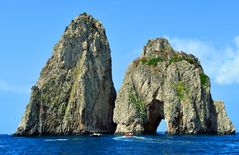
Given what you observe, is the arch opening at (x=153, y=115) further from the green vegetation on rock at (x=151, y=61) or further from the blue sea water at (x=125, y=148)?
the blue sea water at (x=125, y=148)

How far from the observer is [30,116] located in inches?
5236

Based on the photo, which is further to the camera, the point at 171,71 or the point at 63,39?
the point at 63,39

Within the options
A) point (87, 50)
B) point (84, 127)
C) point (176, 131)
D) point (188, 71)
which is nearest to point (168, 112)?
point (176, 131)

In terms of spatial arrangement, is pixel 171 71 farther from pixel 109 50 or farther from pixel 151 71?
pixel 109 50

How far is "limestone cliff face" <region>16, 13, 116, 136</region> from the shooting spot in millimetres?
137375

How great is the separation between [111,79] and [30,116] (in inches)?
1502

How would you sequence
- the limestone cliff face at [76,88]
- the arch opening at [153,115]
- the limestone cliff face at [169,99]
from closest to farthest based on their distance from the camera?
the limestone cliff face at [169,99] < the limestone cliff face at [76,88] < the arch opening at [153,115]

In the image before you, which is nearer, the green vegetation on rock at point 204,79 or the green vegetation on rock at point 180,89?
the green vegetation on rock at point 180,89

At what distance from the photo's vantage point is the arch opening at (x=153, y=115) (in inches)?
5451

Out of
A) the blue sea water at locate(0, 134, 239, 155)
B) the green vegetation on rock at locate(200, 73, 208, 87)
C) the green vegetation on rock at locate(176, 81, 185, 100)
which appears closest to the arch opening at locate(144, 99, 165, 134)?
the green vegetation on rock at locate(176, 81, 185, 100)

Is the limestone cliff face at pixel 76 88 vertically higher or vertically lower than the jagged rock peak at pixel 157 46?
lower

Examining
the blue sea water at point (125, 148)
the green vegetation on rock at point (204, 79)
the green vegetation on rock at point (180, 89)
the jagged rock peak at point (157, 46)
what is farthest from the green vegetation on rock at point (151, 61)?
the blue sea water at point (125, 148)

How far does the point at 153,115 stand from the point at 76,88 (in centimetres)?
2615

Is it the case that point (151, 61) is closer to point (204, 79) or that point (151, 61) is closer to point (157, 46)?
point (157, 46)
